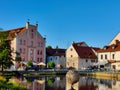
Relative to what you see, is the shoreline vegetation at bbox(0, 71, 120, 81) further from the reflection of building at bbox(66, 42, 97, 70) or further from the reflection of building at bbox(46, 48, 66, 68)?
the reflection of building at bbox(46, 48, 66, 68)

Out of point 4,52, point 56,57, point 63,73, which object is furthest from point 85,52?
point 4,52

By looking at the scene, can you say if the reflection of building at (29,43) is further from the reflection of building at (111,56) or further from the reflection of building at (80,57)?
the reflection of building at (111,56)

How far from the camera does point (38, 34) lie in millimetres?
86875

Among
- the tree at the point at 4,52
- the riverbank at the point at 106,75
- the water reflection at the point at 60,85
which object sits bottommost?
the water reflection at the point at 60,85

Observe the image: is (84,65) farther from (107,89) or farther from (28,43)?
(107,89)

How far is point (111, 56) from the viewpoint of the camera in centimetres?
7881

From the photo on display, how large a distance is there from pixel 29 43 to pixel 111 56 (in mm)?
24196

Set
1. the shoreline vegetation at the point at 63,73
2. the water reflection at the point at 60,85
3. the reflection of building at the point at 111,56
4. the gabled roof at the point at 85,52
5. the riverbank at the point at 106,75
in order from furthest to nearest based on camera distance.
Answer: the gabled roof at the point at 85,52 < the reflection of building at the point at 111,56 < the riverbank at the point at 106,75 < the shoreline vegetation at the point at 63,73 < the water reflection at the point at 60,85

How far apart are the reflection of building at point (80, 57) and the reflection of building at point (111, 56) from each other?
13.0 feet

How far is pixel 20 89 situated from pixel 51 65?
2134 inches

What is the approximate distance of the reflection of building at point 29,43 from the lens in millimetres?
81375

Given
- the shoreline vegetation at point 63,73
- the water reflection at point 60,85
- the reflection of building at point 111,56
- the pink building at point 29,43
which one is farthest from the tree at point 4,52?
the reflection of building at point 111,56

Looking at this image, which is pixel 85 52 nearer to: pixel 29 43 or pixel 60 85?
pixel 29 43

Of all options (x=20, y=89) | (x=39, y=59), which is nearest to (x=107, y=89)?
(x=20, y=89)
